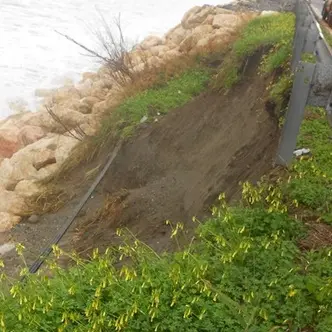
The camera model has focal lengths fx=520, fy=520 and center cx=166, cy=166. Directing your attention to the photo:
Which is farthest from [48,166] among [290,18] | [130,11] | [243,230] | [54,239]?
[130,11]

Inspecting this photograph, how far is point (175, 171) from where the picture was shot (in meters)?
9.17

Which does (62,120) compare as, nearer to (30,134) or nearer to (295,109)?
(30,134)

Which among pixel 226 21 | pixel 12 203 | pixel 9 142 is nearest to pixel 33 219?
pixel 12 203

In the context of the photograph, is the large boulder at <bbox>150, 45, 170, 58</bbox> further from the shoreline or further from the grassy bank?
the grassy bank

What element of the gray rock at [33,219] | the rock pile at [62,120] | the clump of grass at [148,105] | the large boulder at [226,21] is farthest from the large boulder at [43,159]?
the large boulder at [226,21]

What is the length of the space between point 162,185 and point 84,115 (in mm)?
5757

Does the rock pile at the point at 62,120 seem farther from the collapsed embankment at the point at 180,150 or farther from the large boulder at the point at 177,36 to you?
the collapsed embankment at the point at 180,150

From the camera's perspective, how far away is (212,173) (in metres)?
7.98

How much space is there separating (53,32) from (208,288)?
28.8m

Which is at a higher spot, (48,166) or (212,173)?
(212,173)

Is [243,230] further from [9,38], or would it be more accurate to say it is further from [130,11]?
[130,11]

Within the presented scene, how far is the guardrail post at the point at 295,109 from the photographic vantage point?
14.3ft

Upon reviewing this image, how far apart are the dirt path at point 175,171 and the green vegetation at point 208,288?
1786mm

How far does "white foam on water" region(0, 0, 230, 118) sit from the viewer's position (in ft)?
75.9
